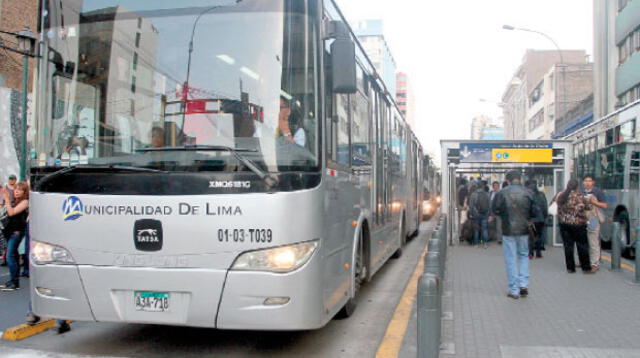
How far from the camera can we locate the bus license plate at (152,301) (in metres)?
4.82

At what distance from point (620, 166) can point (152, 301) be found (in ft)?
39.5

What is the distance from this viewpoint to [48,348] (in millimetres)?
5668

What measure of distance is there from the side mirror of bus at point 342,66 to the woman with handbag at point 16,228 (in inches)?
227

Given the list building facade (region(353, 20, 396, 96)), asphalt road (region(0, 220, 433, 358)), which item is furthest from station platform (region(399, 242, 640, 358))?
building facade (region(353, 20, 396, 96))

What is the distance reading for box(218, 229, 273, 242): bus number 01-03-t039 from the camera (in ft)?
15.3

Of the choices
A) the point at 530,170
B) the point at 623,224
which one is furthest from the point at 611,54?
the point at 623,224

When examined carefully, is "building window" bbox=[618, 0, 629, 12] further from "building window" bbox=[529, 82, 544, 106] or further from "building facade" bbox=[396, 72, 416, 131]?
"building facade" bbox=[396, 72, 416, 131]

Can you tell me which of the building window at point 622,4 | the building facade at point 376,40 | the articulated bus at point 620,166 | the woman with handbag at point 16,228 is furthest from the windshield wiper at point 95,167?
the building facade at point 376,40

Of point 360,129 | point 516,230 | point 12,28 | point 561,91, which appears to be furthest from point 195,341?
point 561,91

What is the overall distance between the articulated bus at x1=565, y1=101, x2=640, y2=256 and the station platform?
2466 mm

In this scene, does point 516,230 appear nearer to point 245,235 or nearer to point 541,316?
point 541,316

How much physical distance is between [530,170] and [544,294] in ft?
27.5

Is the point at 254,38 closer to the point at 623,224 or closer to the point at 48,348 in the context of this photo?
the point at 48,348

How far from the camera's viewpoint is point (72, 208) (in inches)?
199
